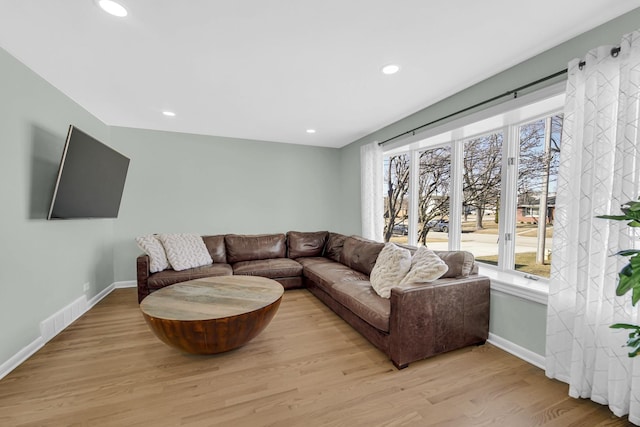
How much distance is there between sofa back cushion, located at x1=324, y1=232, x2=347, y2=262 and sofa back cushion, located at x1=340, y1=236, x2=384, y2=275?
0.48ft

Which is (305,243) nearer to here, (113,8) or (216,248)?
(216,248)

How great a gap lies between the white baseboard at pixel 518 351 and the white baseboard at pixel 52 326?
12.8ft

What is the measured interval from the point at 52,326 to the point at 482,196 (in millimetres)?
4519

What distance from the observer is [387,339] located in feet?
6.63

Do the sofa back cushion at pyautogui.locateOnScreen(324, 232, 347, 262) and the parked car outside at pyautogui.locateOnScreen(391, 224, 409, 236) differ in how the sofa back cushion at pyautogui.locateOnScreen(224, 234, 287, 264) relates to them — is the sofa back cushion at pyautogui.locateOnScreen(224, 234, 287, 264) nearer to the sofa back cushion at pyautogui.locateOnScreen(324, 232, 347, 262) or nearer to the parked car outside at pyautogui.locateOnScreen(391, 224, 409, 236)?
the sofa back cushion at pyautogui.locateOnScreen(324, 232, 347, 262)

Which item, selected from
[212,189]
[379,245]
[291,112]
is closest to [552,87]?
[379,245]

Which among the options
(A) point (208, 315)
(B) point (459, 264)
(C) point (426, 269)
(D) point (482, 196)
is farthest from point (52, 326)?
(D) point (482, 196)

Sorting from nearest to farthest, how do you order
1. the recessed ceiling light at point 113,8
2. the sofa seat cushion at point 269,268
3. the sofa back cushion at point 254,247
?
the recessed ceiling light at point 113,8 < the sofa seat cushion at point 269,268 < the sofa back cushion at point 254,247

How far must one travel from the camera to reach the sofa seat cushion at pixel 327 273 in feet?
9.77

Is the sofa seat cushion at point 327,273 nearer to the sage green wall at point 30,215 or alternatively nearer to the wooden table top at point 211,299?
the wooden table top at point 211,299

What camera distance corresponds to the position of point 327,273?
10.5ft

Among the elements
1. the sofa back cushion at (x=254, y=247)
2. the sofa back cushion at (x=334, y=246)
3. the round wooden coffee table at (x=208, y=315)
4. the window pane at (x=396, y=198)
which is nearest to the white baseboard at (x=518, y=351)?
the window pane at (x=396, y=198)

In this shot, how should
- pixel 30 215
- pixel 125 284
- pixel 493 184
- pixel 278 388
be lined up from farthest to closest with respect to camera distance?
1. pixel 125 284
2. pixel 493 184
3. pixel 30 215
4. pixel 278 388

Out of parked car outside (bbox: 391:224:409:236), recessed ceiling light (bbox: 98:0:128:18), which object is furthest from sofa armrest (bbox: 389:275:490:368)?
recessed ceiling light (bbox: 98:0:128:18)
